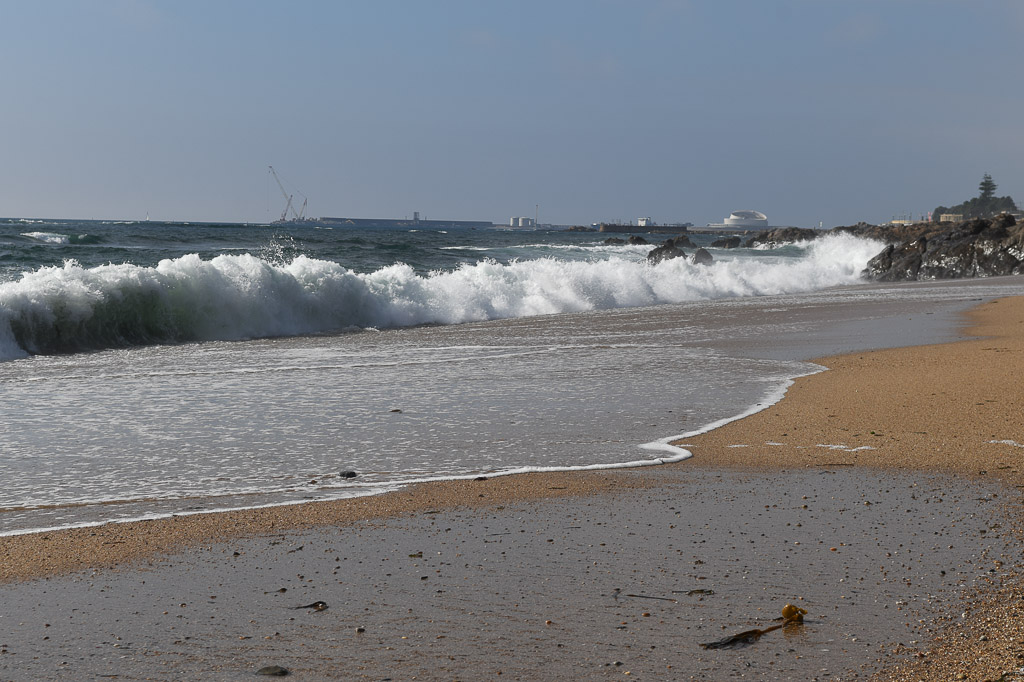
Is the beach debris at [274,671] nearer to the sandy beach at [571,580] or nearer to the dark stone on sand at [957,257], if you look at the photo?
the sandy beach at [571,580]

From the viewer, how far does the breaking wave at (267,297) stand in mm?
13438

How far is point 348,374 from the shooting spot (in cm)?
973

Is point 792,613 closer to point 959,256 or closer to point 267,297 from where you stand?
point 267,297

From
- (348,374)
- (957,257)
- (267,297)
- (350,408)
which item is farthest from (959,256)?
(350,408)

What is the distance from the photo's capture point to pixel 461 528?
4.51 m

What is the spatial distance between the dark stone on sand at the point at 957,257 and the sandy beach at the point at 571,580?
107 feet

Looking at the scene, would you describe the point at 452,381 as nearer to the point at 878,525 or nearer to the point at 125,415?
the point at 125,415

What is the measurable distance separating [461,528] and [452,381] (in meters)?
4.69

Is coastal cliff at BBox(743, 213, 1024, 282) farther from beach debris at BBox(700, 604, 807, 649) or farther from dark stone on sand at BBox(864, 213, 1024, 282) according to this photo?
beach debris at BBox(700, 604, 807, 649)

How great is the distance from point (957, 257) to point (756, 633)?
3656 centimetres

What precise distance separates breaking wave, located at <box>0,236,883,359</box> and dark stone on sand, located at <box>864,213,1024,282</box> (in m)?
13.4

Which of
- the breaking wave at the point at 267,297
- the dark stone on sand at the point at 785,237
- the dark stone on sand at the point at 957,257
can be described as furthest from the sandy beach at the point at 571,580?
the dark stone on sand at the point at 785,237

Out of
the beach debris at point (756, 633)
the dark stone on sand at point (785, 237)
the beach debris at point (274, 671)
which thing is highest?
the dark stone on sand at point (785, 237)

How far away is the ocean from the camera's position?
18.9 ft
